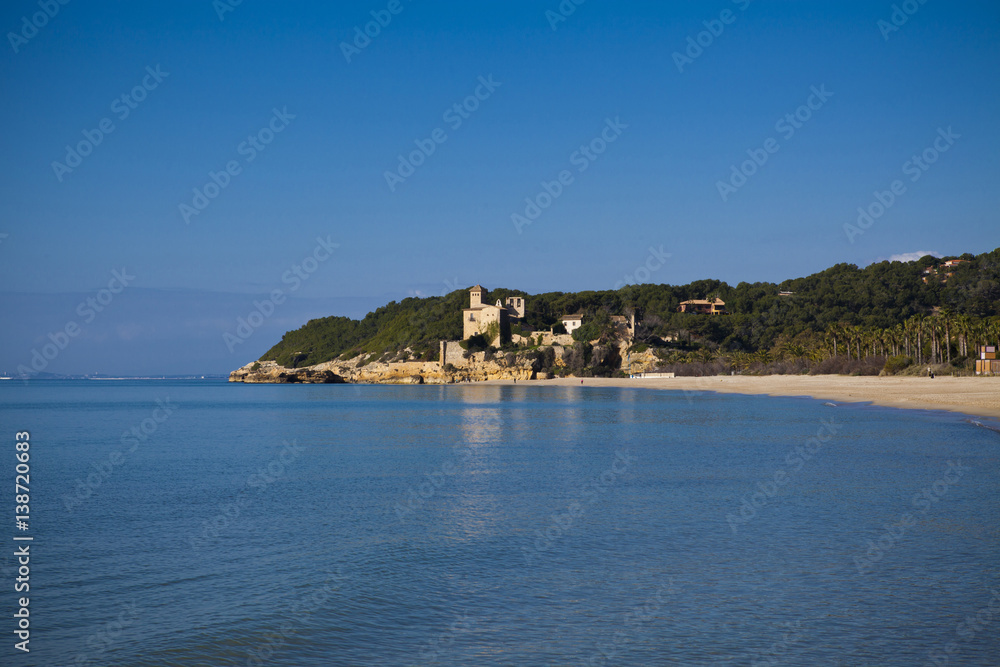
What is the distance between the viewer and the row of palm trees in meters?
52.6

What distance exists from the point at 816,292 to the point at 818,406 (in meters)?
64.5

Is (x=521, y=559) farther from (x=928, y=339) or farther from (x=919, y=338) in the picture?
(x=928, y=339)

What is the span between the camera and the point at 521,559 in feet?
28.2

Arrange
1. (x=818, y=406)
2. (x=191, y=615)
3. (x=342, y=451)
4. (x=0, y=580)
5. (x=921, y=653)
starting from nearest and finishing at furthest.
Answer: (x=921, y=653)
(x=191, y=615)
(x=0, y=580)
(x=342, y=451)
(x=818, y=406)

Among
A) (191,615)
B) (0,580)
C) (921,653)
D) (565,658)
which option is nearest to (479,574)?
(565,658)

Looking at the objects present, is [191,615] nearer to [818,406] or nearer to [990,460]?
[990,460]

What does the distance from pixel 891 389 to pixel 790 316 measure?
173ft

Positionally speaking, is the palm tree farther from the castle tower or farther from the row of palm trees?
the castle tower

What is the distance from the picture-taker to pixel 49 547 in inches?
366

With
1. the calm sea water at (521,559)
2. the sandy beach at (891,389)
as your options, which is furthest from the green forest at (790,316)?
the calm sea water at (521,559)

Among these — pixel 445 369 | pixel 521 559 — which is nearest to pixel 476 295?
pixel 445 369

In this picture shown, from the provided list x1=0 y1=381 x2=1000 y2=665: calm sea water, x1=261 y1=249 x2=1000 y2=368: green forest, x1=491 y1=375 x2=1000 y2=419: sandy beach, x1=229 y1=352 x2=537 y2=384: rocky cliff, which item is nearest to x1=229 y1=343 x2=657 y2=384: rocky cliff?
x1=229 y1=352 x2=537 y2=384: rocky cliff

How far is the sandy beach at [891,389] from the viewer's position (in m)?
30.5

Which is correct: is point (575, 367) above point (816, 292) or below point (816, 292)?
below
